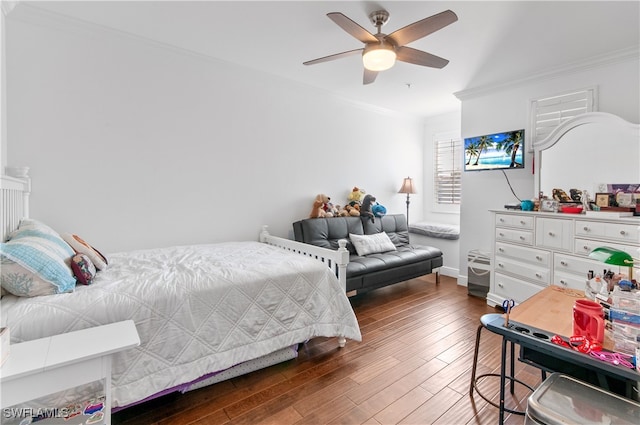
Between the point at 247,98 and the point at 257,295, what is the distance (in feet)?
7.62

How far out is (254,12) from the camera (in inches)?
91.6

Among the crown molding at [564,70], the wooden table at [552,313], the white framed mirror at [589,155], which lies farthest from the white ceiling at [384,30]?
the wooden table at [552,313]

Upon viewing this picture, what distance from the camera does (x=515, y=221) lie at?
3150mm

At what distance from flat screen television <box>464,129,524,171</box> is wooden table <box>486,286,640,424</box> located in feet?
6.83

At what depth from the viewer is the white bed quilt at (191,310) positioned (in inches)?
59.6

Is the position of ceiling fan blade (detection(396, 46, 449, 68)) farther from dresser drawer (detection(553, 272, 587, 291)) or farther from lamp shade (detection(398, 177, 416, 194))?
lamp shade (detection(398, 177, 416, 194))

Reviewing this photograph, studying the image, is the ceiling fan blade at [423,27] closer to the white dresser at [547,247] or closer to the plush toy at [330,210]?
the white dresser at [547,247]

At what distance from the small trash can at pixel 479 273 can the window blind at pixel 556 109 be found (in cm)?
141

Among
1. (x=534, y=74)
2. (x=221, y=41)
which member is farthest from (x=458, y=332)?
(x=221, y=41)

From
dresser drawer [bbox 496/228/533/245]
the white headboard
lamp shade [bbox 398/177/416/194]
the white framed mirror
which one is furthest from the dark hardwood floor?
lamp shade [bbox 398/177/416/194]

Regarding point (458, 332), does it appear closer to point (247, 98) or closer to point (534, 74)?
point (534, 74)

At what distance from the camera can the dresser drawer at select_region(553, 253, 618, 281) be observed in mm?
2574

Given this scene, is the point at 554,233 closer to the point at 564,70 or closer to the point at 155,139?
the point at 564,70

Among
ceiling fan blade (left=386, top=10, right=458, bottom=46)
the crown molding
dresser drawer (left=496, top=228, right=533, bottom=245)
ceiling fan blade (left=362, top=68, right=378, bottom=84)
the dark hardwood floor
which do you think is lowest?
the dark hardwood floor
